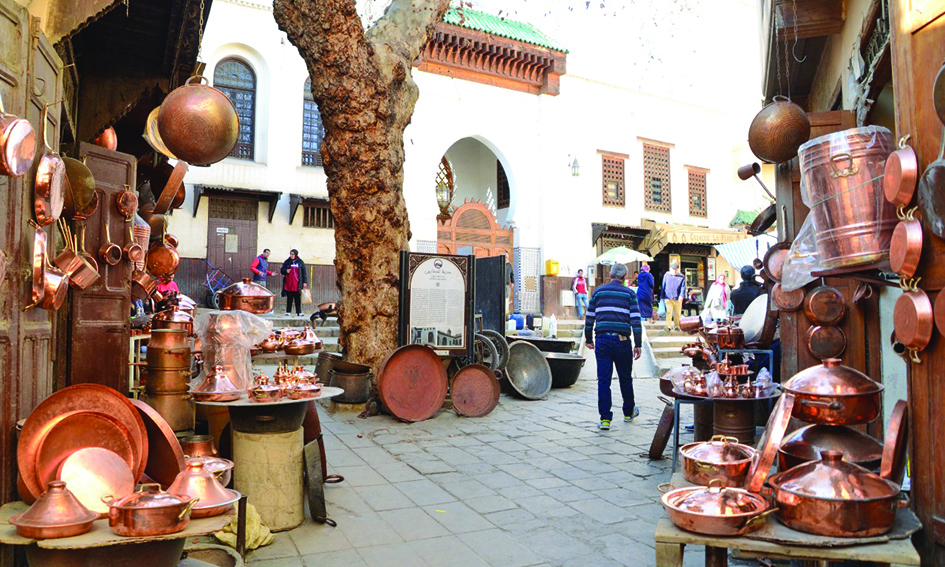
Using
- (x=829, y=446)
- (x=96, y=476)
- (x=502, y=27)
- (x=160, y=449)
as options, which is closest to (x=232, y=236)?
(x=502, y=27)

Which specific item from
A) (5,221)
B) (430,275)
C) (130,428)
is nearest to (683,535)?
(130,428)

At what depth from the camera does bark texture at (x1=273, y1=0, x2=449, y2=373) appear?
27.1 ft

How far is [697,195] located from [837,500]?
25823 millimetres

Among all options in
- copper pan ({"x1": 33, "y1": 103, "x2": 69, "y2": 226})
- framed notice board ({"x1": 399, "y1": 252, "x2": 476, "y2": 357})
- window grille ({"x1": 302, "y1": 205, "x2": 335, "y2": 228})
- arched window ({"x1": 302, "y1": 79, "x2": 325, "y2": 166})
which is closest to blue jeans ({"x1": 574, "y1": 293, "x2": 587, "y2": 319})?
window grille ({"x1": 302, "y1": 205, "x2": 335, "y2": 228})

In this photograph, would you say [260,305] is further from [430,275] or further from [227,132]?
[430,275]

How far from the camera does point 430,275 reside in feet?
29.5

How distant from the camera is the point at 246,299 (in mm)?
5391

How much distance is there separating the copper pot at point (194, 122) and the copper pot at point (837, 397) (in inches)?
157

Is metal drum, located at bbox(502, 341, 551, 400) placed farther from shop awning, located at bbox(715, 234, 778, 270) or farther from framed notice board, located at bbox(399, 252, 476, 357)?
shop awning, located at bbox(715, 234, 778, 270)

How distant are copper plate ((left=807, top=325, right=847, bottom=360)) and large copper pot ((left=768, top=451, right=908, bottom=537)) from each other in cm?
245

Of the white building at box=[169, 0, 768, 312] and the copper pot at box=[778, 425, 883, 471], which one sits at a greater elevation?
the white building at box=[169, 0, 768, 312]

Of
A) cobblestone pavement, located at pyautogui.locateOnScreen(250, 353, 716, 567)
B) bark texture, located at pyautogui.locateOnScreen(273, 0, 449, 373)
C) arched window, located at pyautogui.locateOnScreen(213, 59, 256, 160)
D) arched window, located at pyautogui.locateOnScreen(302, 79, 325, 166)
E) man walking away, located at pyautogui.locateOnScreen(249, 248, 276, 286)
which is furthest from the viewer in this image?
arched window, located at pyautogui.locateOnScreen(302, 79, 325, 166)

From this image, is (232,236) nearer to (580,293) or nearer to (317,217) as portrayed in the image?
(317,217)

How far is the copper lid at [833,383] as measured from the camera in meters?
2.65
